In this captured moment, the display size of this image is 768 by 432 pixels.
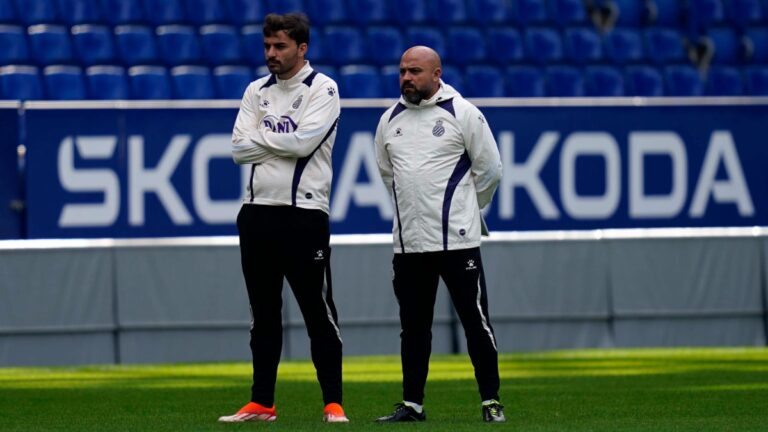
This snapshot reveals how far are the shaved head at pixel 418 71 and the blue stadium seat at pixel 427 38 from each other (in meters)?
10.0

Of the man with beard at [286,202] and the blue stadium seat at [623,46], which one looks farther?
the blue stadium seat at [623,46]

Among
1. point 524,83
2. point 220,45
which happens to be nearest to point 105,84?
point 220,45

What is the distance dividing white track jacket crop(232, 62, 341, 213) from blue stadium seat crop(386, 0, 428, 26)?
10.5 meters

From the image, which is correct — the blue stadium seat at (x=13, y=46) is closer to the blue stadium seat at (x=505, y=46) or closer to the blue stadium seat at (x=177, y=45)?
the blue stadium seat at (x=177, y=45)

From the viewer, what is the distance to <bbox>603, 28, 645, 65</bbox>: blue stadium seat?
1831 centimetres

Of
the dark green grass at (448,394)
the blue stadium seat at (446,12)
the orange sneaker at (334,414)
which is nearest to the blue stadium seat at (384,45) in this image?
the blue stadium seat at (446,12)

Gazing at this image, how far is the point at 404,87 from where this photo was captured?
7465mm

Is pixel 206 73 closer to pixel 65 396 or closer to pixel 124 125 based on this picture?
pixel 124 125

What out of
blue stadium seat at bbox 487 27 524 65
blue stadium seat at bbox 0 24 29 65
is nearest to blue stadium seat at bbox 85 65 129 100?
blue stadium seat at bbox 0 24 29 65

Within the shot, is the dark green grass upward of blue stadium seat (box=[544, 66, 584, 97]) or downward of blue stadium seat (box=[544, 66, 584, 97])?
downward

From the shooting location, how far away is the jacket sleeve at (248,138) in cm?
743

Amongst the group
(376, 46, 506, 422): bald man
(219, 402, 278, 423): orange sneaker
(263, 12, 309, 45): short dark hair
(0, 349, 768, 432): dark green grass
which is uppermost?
(263, 12, 309, 45): short dark hair

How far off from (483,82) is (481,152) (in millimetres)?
9668

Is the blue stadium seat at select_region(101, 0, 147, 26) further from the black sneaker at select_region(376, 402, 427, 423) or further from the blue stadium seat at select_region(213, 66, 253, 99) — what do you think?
the black sneaker at select_region(376, 402, 427, 423)
